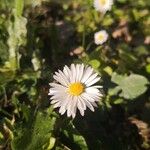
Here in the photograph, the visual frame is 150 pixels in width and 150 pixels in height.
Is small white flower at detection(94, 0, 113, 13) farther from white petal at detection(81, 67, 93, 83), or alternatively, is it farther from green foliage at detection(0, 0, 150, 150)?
white petal at detection(81, 67, 93, 83)

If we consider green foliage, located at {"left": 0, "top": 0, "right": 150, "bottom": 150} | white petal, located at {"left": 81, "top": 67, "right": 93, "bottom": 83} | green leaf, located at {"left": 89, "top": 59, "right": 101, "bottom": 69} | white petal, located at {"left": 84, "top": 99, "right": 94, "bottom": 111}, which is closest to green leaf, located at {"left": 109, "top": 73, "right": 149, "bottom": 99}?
green foliage, located at {"left": 0, "top": 0, "right": 150, "bottom": 150}

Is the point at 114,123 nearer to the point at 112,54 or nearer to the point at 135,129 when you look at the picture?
the point at 135,129

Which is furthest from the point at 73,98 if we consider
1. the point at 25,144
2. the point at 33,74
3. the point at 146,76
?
the point at 146,76

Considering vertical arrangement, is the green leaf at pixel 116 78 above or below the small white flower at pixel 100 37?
below

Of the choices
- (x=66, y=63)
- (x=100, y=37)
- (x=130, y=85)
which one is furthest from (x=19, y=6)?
(x=130, y=85)

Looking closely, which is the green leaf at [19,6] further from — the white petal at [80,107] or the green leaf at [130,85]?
the white petal at [80,107]

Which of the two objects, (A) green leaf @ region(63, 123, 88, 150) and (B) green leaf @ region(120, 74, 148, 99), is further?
(B) green leaf @ region(120, 74, 148, 99)

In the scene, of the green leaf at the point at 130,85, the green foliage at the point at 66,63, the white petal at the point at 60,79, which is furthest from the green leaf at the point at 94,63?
the white petal at the point at 60,79

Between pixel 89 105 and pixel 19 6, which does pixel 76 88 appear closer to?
pixel 89 105
